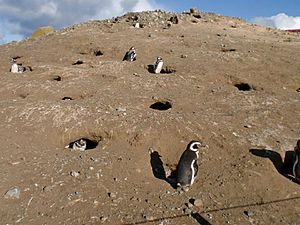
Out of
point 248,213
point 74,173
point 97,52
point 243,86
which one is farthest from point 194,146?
point 97,52

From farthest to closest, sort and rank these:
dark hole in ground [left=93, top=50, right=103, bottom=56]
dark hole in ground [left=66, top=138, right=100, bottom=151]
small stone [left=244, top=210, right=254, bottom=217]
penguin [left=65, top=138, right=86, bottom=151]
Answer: dark hole in ground [left=93, top=50, right=103, bottom=56] → dark hole in ground [left=66, top=138, right=100, bottom=151] → penguin [left=65, top=138, right=86, bottom=151] → small stone [left=244, top=210, right=254, bottom=217]

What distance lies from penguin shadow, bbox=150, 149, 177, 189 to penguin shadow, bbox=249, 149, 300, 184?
1779 millimetres

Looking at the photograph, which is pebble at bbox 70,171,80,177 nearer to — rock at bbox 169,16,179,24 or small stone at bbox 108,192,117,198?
small stone at bbox 108,192,117,198

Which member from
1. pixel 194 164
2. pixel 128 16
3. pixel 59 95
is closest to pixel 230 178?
pixel 194 164

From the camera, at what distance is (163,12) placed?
23.5 meters

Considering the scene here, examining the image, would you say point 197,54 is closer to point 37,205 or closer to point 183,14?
point 183,14

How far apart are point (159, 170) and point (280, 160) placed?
249 centimetres

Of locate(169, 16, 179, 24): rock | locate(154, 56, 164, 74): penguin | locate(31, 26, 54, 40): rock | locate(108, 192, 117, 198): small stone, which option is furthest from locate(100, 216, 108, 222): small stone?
locate(31, 26, 54, 40): rock

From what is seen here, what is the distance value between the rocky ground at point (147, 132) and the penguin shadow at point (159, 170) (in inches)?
5.7

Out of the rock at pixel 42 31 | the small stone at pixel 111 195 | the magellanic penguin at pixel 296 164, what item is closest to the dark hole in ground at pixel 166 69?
the magellanic penguin at pixel 296 164

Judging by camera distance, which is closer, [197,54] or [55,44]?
[197,54]

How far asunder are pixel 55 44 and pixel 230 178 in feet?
43.1

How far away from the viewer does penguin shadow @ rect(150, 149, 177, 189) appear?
7820mm

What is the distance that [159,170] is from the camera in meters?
8.01
